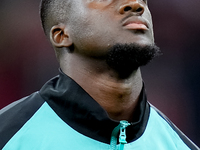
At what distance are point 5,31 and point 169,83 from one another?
1.49 m

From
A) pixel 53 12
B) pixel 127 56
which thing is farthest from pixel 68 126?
pixel 53 12

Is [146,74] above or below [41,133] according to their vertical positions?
below

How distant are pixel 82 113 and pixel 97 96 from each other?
0.11 metres

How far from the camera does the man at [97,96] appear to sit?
4.49 feet

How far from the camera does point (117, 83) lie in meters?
1.49

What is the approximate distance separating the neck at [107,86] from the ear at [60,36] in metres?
0.10

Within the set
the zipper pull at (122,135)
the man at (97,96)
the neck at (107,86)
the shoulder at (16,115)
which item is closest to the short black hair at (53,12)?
the man at (97,96)

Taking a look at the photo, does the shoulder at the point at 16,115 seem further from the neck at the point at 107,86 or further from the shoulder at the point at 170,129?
the shoulder at the point at 170,129

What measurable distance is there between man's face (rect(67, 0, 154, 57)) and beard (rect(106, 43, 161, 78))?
0.07 feet

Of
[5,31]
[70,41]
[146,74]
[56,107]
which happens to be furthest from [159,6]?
[56,107]

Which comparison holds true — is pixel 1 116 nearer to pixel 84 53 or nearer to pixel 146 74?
pixel 84 53

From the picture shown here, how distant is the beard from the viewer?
1440 mm

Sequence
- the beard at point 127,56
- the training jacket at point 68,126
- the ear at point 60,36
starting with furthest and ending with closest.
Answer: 1. the ear at point 60,36
2. the beard at point 127,56
3. the training jacket at point 68,126

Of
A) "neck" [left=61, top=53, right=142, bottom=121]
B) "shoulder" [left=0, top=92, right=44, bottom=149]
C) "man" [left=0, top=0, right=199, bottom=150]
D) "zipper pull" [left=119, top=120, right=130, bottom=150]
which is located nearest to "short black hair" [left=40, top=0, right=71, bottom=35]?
"man" [left=0, top=0, right=199, bottom=150]
